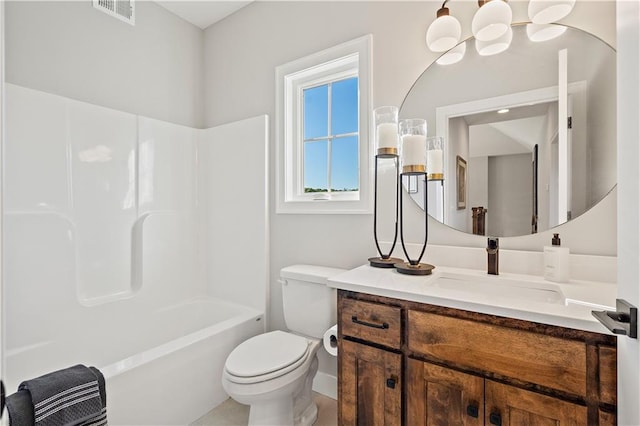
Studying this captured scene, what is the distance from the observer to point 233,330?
1.97 meters

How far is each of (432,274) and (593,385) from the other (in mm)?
645

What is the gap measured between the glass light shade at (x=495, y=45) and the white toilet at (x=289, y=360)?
1.35 meters

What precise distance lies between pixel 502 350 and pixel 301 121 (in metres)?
1.81

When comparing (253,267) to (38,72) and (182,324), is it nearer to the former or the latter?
(182,324)

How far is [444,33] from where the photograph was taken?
59.6 inches

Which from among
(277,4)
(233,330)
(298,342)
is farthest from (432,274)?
(277,4)

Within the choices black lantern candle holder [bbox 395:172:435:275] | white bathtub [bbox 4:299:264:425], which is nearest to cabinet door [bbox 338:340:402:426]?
black lantern candle holder [bbox 395:172:435:275]

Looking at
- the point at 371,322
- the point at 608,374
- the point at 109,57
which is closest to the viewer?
the point at 608,374

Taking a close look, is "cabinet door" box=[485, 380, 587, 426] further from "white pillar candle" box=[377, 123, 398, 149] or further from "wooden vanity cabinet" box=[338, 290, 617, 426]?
"white pillar candle" box=[377, 123, 398, 149]

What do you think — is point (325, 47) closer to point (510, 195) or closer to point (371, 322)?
point (510, 195)

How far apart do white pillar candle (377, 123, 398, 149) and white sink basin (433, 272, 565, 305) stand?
66 cm

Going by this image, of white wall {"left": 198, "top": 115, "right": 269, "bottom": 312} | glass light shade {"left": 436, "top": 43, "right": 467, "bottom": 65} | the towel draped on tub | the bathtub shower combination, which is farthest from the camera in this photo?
white wall {"left": 198, "top": 115, "right": 269, "bottom": 312}

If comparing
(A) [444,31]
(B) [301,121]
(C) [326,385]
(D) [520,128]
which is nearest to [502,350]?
(D) [520,128]

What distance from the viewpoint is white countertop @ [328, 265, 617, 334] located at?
94cm
